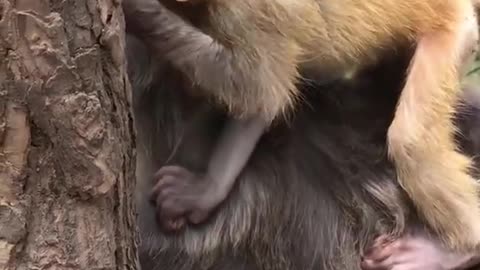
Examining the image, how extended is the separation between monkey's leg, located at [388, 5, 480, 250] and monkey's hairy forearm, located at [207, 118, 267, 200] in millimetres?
263

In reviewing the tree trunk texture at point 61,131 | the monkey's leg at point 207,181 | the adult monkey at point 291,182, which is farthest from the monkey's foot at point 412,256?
the tree trunk texture at point 61,131

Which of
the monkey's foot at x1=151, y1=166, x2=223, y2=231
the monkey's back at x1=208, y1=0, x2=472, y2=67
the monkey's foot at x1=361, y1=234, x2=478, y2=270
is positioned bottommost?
the monkey's foot at x1=361, y1=234, x2=478, y2=270

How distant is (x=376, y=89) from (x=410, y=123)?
0.55ft

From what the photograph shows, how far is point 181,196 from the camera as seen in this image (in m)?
1.71

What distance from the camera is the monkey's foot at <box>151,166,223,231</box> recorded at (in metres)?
1.71

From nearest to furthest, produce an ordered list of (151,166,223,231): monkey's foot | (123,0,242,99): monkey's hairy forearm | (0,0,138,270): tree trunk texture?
(0,0,138,270): tree trunk texture → (123,0,242,99): monkey's hairy forearm → (151,166,223,231): monkey's foot

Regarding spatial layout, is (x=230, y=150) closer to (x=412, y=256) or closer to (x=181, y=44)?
(x=181, y=44)

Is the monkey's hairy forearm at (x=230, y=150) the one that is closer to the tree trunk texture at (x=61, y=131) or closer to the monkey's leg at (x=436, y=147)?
the monkey's leg at (x=436, y=147)

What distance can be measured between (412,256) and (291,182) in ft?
0.81

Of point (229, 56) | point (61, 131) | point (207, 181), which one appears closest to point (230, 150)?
point (207, 181)

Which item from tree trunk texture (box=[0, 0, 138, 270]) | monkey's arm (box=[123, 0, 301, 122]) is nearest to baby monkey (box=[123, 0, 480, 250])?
monkey's arm (box=[123, 0, 301, 122])

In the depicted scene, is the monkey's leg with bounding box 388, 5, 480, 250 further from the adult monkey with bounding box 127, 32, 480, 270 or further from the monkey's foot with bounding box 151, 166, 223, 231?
the monkey's foot with bounding box 151, 166, 223, 231

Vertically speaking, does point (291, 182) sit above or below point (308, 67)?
A: below

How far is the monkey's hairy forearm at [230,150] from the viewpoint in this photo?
1750 millimetres
